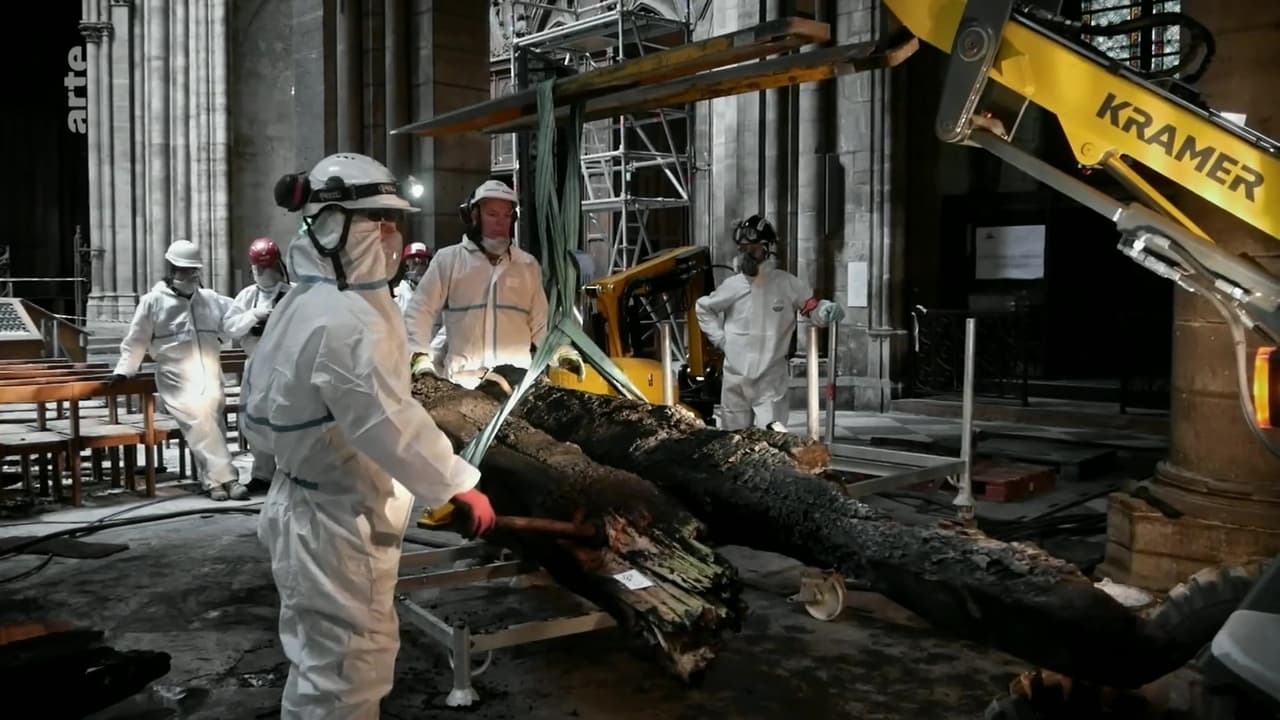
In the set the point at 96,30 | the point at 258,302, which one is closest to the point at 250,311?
the point at 258,302

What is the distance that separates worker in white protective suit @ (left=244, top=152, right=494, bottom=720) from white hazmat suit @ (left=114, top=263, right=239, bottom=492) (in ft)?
17.0

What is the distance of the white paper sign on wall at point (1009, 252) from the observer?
1355 cm

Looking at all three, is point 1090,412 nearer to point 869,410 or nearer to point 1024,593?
point 869,410

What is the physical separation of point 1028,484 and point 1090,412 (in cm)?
394

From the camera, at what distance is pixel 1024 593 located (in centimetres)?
285

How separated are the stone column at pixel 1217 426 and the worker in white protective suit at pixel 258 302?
243 inches

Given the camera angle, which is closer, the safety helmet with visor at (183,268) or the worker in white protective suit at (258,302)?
the safety helmet with visor at (183,268)

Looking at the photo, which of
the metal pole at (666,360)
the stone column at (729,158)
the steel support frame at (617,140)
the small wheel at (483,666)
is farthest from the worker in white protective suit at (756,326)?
the stone column at (729,158)

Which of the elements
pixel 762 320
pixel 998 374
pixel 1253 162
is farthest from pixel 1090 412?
pixel 1253 162

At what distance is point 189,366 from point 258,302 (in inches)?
33.4

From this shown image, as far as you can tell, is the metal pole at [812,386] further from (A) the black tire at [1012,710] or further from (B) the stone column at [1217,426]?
(A) the black tire at [1012,710]

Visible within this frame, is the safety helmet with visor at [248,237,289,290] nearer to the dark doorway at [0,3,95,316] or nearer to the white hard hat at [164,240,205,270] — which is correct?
the white hard hat at [164,240,205,270]

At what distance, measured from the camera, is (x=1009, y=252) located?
13734 mm

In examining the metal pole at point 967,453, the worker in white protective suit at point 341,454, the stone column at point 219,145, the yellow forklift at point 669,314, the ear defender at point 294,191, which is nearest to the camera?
the worker in white protective suit at point 341,454
